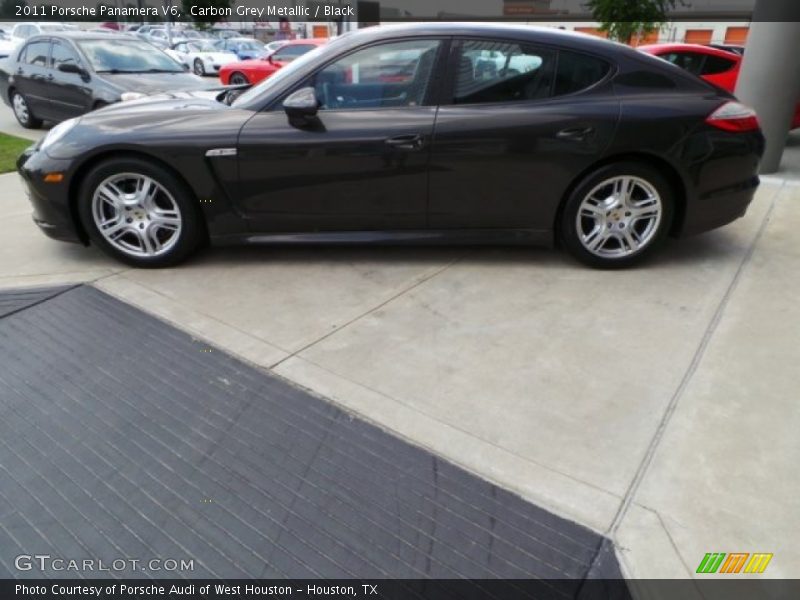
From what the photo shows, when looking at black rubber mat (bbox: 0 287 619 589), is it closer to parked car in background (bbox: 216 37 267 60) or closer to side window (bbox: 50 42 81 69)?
side window (bbox: 50 42 81 69)

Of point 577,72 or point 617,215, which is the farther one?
point 617,215

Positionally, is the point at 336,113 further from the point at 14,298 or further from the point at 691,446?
the point at 691,446

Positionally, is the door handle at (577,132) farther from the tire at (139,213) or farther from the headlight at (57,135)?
the headlight at (57,135)

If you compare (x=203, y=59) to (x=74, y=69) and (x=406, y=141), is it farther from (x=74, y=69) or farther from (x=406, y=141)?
(x=406, y=141)

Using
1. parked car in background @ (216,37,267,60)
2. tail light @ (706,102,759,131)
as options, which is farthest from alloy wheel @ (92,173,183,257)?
parked car in background @ (216,37,267,60)

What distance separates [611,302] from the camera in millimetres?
3398

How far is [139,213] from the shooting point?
3.69 meters

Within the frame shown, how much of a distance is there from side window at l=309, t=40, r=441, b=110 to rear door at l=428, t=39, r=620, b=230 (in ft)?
0.65

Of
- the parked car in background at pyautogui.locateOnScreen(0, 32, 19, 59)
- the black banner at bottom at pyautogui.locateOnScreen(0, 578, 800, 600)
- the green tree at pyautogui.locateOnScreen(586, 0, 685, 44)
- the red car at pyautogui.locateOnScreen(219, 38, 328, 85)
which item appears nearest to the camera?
the black banner at bottom at pyautogui.locateOnScreen(0, 578, 800, 600)

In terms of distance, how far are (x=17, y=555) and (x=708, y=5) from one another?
44882mm

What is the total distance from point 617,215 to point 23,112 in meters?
9.58

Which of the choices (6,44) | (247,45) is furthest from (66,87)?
(6,44)

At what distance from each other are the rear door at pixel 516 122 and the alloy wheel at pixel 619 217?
0.81 feet

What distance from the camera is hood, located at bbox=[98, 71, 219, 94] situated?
695cm
